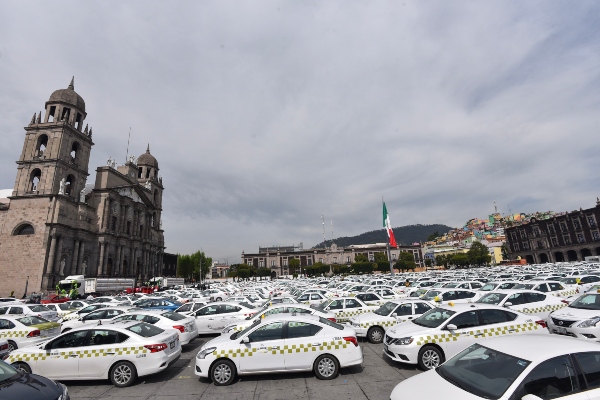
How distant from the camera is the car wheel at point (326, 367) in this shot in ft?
26.1

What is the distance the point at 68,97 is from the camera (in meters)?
54.9

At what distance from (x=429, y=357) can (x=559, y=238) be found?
10668 centimetres

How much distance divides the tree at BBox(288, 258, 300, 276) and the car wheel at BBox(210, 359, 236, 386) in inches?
4464

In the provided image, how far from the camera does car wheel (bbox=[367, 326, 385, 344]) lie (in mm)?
11773

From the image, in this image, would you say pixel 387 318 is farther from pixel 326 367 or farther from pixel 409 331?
pixel 326 367

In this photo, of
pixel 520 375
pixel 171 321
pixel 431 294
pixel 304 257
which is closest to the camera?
pixel 520 375

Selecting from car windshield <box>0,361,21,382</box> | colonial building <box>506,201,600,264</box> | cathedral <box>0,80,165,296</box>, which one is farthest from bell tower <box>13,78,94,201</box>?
colonial building <box>506,201,600,264</box>

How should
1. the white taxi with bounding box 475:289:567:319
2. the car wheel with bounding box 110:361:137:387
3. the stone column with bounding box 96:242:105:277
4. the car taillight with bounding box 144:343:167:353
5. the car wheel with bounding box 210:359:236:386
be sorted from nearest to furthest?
the car wheel with bounding box 210:359:236:386
the car wheel with bounding box 110:361:137:387
the car taillight with bounding box 144:343:167:353
the white taxi with bounding box 475:289:567:319
the stone column with bounding box 96:242:105:277

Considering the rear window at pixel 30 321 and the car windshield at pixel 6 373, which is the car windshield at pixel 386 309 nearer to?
the car windshield at pixel 6 373

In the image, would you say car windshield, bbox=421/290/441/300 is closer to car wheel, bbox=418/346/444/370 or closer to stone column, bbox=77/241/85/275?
car wheel, bbox=418/346/444/370

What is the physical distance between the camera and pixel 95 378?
8.27m

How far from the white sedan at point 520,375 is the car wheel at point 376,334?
7.06 m

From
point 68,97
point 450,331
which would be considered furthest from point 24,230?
point 450,331

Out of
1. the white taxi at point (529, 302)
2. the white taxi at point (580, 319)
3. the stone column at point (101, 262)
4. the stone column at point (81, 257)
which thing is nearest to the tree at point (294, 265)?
the stone column at point (101, 262)
